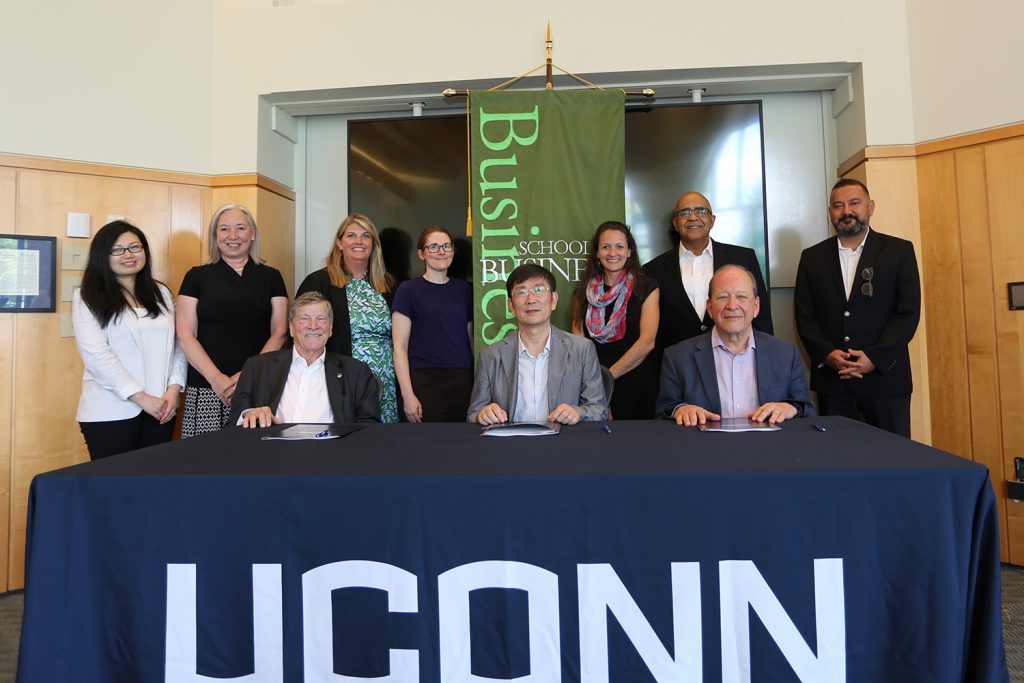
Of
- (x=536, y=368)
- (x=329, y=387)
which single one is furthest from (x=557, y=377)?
(x=329, y=387)

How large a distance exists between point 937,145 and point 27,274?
14.5 feet

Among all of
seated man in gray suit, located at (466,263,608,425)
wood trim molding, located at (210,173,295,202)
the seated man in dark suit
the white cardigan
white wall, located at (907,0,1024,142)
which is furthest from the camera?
wood trim molding, located at (210,173,295,202)

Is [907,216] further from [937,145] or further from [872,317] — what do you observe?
[872,317]

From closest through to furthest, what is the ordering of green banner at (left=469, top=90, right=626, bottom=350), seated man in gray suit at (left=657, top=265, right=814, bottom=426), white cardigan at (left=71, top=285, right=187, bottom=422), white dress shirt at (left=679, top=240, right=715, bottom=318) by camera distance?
seated man in gray suit at (left=657, top=265, right=814, bottom=426), white cardigan at (left=71, top=285, right=187, bottom=422), white dress shirt at (left=679, top=240, right=715, bottom=318), green banner at (left=469, top=90, right=626, bottom=350)

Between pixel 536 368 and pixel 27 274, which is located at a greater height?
pixel 27 274

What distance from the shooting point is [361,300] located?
3012 mm

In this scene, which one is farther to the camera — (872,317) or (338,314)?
(338,314)

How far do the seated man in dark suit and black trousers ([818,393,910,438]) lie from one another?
2.05 metres

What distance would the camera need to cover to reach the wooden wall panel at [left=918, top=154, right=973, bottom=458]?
3.12 metres

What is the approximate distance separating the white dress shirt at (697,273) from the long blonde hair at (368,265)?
1.43m

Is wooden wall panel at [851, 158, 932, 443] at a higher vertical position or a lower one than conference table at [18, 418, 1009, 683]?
higher

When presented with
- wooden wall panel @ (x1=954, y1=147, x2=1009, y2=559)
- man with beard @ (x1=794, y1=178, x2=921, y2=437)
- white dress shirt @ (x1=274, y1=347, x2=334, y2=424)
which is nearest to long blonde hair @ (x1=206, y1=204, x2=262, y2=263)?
white dress shirt @ (x1=274, y1=347, x2=334, y2=424)

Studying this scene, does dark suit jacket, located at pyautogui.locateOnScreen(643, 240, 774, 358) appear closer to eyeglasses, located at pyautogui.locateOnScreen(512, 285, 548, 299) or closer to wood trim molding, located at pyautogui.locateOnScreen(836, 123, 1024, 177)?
wood trim molding, located at pyautogui.locateOnScreen(836, 123, 1024, 177)

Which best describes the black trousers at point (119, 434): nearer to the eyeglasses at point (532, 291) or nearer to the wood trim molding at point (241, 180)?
the wood trim molding at point (241, 180)
